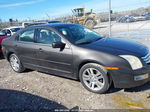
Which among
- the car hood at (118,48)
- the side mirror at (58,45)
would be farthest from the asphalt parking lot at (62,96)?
the side mirror at (58,45)

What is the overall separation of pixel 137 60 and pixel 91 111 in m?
1.39

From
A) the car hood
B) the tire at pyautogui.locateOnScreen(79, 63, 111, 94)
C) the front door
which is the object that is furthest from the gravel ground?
the car hood

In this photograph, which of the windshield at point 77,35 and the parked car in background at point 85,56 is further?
the windshield at point 77,35

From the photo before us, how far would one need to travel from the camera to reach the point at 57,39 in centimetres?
395

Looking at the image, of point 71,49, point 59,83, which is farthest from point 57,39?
point 59,83

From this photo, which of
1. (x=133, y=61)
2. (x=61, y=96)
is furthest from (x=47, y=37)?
(x=133, y=61)

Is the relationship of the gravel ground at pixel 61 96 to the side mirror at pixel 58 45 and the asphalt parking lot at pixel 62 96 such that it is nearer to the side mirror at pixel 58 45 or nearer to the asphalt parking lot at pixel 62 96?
the asphalt parking lot at pixel 62 96

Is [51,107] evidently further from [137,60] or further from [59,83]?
[137,60]

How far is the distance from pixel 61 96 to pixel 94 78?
863 mm

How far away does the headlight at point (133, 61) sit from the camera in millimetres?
3126

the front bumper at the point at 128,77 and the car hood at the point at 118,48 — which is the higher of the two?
the car hood at the point at 118,48

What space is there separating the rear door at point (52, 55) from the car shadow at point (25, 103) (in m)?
0.88

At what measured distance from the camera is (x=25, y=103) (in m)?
3.34

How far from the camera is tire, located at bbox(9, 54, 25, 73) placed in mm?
5137
